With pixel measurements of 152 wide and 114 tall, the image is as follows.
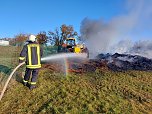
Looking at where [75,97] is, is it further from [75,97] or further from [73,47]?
[73,47]

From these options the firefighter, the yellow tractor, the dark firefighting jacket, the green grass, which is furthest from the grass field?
the yellow tractor

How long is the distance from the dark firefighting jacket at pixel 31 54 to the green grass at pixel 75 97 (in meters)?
0.99

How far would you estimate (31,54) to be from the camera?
8.71 m

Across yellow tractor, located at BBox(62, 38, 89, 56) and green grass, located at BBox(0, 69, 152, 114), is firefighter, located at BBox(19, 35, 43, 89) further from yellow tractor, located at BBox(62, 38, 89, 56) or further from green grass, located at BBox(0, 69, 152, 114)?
yellow tractor, located at BBox(62, 38, 89, 56)

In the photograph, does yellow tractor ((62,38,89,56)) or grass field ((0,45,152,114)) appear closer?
grass field ((0,45,152,114))

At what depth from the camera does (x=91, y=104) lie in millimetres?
7477

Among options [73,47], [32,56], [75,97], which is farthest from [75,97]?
[73,47]

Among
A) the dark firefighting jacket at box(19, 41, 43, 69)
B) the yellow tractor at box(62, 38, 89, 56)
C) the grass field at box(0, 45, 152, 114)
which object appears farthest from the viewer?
the yellow tractor at box(62, 38, 89, 56)

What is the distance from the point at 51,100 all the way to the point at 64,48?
1914 centimetres

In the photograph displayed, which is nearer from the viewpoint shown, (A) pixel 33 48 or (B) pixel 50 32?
(A) pixel 33 48

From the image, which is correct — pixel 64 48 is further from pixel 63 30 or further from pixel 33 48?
pixel 63 30

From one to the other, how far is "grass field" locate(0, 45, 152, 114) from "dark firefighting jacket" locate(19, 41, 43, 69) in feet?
3.24

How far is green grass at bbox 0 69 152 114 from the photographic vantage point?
7242 mm

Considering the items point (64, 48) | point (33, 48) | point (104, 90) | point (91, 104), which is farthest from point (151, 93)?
point (64, 48)
